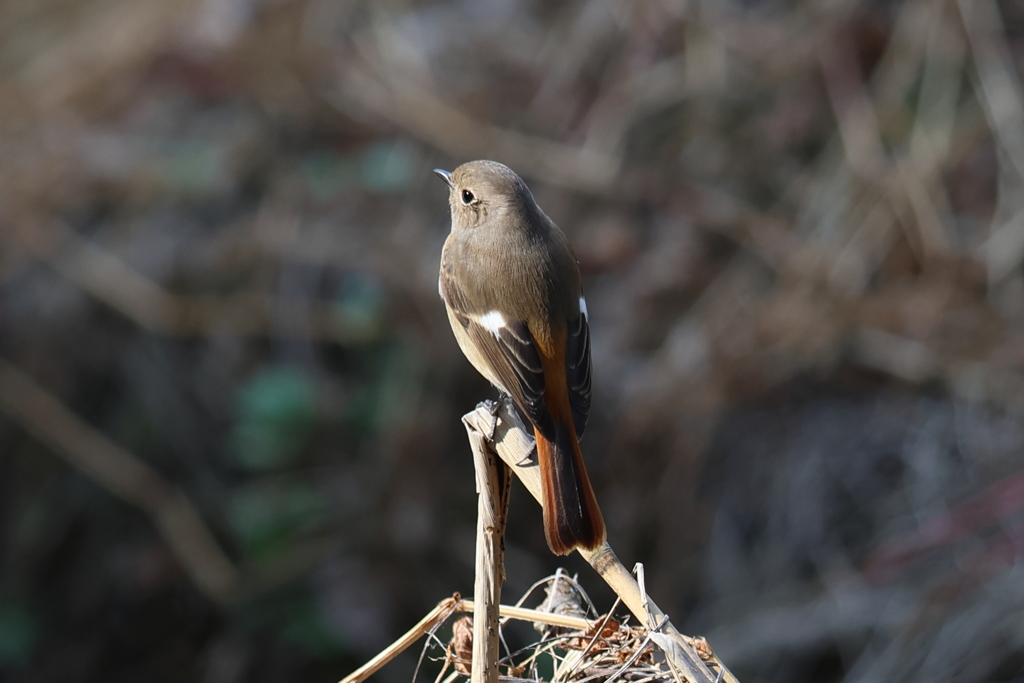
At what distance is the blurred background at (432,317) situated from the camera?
15.0ft

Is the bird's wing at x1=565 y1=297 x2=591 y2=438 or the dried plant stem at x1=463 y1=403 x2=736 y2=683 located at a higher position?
the bird's wing at x1=565 y1=297 x2=591 y2=438

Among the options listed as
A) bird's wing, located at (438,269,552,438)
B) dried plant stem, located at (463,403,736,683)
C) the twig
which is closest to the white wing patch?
bird's wing, located at (438,269,552,438)

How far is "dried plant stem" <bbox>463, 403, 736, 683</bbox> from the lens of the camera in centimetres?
118

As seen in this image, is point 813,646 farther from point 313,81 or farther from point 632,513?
point 313,81

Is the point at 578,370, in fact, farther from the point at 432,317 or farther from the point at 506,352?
the point at 432,317

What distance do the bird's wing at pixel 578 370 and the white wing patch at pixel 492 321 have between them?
18 centimetres

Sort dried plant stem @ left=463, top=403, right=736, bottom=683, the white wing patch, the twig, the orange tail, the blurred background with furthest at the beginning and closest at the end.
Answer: the blurred background → the white wing patch → the orange tail → the twig → dried plant stem @ left=463, top=403, right=736, bottom=683

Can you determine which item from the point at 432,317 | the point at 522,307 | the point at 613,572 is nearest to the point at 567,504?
the point at 613,572

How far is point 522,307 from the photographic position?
2.52 m

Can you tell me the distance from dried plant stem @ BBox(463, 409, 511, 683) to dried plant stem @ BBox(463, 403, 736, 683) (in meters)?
0.08

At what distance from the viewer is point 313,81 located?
5.16 meters

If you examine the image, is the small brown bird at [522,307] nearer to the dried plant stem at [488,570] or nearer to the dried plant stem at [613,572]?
the dried plant stem at [613,572]

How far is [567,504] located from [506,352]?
763 millimetres

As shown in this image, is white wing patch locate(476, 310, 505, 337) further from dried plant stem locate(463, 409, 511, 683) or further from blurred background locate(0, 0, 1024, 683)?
blurred background locate(0, 0, 1024, 683)
